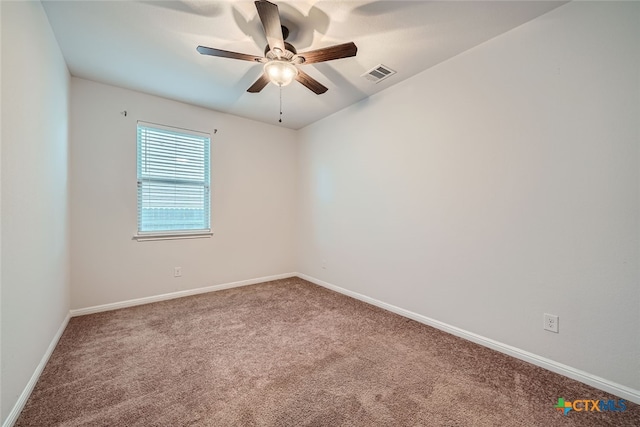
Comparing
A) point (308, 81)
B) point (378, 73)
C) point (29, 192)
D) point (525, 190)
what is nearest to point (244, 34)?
point (308, 81)

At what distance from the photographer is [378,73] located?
8.88 feet

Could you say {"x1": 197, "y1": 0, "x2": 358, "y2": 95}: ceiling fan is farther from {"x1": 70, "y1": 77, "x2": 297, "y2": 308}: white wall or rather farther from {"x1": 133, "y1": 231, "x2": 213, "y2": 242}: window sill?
{"x1": 133, "y1": 231, "x2": 213, "y2": 242}: window sill

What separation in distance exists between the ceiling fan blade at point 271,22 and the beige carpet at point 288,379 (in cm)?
235

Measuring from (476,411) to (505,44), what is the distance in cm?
268

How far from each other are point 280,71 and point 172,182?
2.30m

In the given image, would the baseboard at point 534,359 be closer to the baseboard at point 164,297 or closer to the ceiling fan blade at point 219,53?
the baseboard at point 164,297

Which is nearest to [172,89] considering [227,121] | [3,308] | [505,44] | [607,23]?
[227,121]

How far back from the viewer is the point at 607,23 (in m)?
1.66

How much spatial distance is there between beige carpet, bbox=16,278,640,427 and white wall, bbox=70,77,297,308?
66 cm

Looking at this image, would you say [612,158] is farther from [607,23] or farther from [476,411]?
[476,411]

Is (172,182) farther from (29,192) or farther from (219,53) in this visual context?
(219,53)

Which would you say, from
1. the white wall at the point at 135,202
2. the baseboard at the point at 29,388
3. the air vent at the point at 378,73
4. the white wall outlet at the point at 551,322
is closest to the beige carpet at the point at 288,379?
the baseboard at the point at 29,388

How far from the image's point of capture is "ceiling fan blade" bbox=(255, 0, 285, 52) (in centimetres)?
148

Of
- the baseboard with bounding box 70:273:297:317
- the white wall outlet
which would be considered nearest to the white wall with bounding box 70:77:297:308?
the baseboard with bounding box 70:273:297:317
